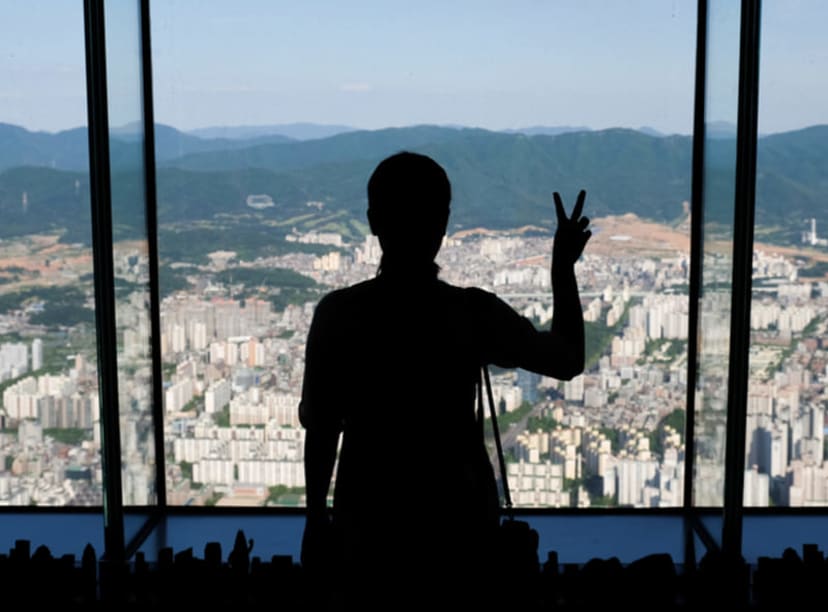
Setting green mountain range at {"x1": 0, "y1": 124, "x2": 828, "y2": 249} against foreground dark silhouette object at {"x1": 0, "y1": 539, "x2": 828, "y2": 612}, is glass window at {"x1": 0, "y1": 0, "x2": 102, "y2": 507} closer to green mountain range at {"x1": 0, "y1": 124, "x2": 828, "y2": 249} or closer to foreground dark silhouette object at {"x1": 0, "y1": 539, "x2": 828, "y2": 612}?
green mountain range at {"x1": 0, "y1": 124, "x2": 828, "y2": 249}

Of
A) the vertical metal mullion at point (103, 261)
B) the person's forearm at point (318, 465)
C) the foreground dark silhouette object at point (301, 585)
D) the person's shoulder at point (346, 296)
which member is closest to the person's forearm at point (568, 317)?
the person's shoulder at point (346, 296)

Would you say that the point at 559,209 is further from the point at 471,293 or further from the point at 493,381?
the point at 493,381

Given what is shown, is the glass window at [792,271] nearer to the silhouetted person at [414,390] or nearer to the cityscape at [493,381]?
the cityscape at [493,381]

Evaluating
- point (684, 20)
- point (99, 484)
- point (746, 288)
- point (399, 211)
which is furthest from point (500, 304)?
point (99, 484)

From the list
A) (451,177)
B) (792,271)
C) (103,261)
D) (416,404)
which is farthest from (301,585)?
(792,271)

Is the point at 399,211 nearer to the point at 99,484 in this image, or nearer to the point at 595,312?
the point at 595,312

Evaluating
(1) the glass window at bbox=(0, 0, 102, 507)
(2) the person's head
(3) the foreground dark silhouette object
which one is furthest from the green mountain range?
(2) the person's head
